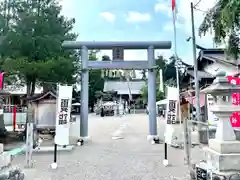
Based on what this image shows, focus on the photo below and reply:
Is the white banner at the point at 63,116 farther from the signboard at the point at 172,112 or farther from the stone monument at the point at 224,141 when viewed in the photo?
the stone monument at the point at 224,141

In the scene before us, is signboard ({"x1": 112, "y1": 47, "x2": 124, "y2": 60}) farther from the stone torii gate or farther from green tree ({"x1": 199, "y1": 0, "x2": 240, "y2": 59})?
green tree ({"x1": 199, "y1": 0, "x2": 240, "y2": 59})

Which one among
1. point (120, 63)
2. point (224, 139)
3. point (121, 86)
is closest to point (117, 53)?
point (120, 63)

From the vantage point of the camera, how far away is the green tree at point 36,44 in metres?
16.7

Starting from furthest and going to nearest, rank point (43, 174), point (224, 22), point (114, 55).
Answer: point (114, 55), point (43, 174), point (224, 22)

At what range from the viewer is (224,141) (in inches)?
200

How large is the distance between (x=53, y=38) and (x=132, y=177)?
14.6 m

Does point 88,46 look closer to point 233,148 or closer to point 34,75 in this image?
point 34,75

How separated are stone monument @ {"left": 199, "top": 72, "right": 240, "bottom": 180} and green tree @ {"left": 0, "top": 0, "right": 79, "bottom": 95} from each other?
1338 cm

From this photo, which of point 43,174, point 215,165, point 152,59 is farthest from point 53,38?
point 215,165

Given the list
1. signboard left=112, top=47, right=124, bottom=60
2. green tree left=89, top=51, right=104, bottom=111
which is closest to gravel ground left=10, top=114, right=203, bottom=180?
signboard left=112, top=47, right=124, bottom=60

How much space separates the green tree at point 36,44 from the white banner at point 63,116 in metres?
7.04

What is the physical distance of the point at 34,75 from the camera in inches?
688

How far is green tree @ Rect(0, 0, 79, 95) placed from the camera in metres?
16.7

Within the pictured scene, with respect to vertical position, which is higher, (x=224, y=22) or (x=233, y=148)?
(x=224, y=22)
